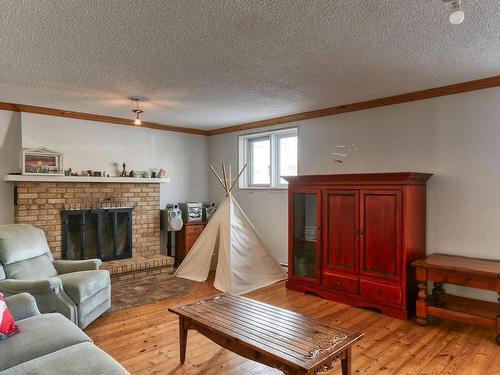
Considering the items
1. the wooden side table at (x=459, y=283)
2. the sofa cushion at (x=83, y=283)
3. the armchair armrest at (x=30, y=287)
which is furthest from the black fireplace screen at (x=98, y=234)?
the wooden side table at (x=459, y=283)

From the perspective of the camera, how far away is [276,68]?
10.0 ft

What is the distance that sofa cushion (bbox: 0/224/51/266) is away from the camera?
3167mm

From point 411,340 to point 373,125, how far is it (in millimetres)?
2407

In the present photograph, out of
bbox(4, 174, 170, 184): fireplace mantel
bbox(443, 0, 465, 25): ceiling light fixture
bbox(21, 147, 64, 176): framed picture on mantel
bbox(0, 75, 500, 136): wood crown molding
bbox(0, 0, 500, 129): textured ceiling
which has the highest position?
bbox(0, 0, 500, 129): textured ceiling

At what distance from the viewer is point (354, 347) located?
2846mm

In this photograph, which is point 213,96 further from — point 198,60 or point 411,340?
point 411,340

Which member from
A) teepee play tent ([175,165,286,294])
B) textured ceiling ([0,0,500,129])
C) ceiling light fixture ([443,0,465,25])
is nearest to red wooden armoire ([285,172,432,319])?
teepee play tent ([175,165,286,294])

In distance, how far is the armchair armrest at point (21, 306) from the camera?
2.36 meters

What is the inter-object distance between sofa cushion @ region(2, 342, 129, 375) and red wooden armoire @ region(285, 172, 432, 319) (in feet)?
8.99

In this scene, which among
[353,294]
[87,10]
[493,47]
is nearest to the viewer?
[87,10]

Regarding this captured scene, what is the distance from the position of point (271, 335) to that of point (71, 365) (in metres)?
1.09

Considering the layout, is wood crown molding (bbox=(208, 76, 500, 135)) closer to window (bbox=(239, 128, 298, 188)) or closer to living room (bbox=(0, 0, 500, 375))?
living room (bbox=(0, 0, 500, 375))

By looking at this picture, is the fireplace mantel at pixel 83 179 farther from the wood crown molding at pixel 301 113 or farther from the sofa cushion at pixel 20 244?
the sofa cushion at pixel 20 244

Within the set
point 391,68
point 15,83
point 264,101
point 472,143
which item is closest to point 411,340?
point 472,143
